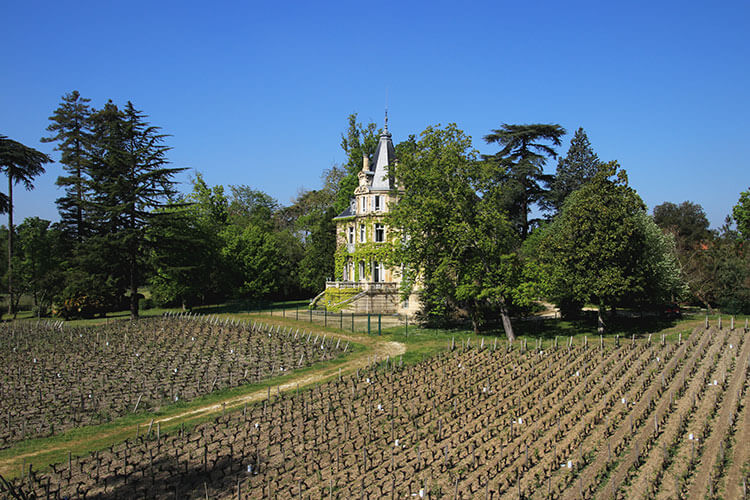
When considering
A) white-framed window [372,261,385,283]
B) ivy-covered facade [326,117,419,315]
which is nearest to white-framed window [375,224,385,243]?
ivy-covered facade [326,117,419,315]

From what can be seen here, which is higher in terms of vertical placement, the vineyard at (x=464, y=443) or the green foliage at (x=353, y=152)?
the green foliage at (x=353, y=152)

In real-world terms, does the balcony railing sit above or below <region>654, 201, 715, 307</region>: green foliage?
below

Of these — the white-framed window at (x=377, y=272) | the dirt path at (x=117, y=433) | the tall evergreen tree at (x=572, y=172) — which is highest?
the tall evergreen tree at (x=572, y=172)

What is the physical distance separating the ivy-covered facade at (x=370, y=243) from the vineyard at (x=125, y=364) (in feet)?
40.5

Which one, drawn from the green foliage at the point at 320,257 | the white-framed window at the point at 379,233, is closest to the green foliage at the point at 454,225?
the white-framed window at the point at 379,233

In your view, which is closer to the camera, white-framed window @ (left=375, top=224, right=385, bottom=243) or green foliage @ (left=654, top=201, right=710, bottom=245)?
white-framed window @ (left=375, top=224, right=385, bottom=243)

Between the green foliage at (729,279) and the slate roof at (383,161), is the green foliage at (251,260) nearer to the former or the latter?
the slate roof at (383,161)

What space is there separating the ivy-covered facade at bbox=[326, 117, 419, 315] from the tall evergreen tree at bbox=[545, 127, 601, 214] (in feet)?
55.0

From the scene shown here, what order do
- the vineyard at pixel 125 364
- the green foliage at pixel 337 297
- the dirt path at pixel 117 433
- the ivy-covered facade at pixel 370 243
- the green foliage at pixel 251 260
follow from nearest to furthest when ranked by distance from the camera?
1. the dirt path at pixel 117 433
2. the vineyard at pixel 125 364
3. the ivy-covered facade at pixel 370 243
4. the green foliage at pixel 337 297
5. the green foliage at pixel 251 260

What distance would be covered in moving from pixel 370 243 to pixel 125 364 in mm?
26024

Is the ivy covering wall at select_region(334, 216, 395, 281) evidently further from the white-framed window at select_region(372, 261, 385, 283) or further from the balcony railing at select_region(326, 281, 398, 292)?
the balcony railing at select_region(326, 281, 398, 292)

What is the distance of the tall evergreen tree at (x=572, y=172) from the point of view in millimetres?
51719

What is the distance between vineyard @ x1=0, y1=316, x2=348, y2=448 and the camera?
1925cm

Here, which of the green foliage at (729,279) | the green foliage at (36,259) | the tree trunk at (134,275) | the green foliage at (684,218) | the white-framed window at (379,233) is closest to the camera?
the green foliage at (729,279)
